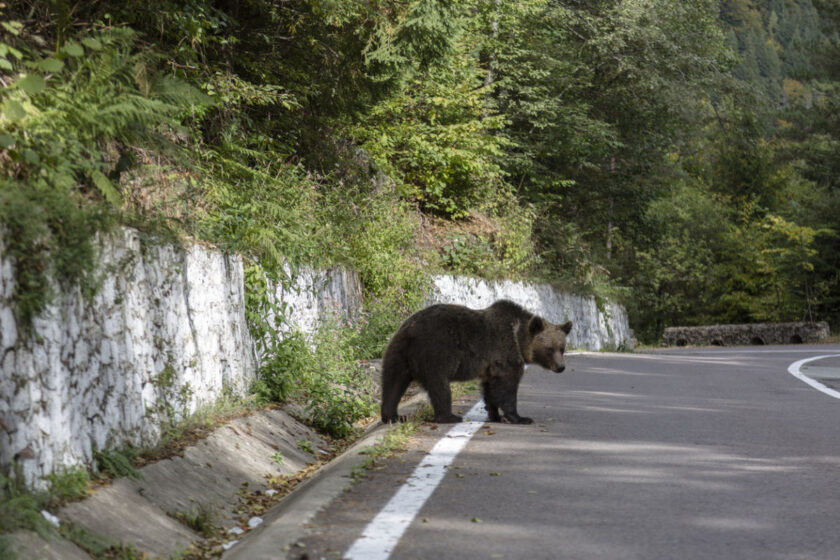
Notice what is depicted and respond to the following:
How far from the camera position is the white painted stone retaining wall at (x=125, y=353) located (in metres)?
4.82

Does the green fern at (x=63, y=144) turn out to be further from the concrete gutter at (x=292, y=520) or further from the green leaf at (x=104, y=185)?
the concrete gutter at (x=292, y=520)

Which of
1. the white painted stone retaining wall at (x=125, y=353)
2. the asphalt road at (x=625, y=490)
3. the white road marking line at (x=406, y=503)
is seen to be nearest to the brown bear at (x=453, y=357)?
the asphalt road at (x=625, y=490)

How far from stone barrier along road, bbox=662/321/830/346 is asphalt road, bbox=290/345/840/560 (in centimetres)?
3583

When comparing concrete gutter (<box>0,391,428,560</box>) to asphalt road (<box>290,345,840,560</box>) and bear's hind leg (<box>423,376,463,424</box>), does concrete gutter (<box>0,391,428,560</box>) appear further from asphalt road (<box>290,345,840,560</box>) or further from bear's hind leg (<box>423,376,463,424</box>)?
bear's hind leg (<box>423,376,463,424</box>)

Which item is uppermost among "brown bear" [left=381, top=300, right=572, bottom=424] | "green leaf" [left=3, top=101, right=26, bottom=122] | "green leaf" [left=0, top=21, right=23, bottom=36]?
"green leaf" [left=0, top=21, right=23, bottom=36]

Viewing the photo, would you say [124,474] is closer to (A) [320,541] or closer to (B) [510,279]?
(A) [320,541]

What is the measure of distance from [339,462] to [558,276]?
24611 millimetres

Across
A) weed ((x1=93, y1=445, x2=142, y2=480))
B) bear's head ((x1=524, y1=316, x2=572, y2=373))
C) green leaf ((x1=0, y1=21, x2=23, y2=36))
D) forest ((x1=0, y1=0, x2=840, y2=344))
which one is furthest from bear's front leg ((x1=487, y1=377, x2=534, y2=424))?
green leaf ((x1=0, y1=21, x2=23, y2=36))

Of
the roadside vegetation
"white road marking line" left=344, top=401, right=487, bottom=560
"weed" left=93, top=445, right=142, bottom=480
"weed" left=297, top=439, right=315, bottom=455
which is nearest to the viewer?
"white road marking line" left=344, top=401, right=487, bottom=560

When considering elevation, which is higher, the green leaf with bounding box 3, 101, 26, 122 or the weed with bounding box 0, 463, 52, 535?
the green leaf with bounding box 3, 101, 26, 122

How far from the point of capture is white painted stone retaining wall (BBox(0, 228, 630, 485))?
482 centimetres

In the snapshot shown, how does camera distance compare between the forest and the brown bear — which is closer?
the forest

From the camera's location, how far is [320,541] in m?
4.52

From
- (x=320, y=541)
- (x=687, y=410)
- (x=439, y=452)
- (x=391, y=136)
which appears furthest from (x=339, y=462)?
(x=391, y=136)
